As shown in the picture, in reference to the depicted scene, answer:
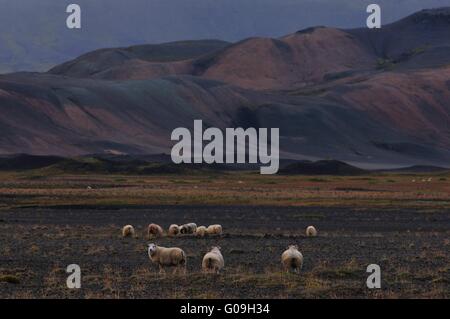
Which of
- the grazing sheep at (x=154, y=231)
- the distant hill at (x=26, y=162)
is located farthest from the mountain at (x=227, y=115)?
the grazing sheep at (x=154, y=231)

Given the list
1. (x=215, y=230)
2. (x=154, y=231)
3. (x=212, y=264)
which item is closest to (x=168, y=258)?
(x=212, y=264)

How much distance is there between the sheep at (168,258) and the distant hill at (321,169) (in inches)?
3397

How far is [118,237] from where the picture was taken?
33875 mm

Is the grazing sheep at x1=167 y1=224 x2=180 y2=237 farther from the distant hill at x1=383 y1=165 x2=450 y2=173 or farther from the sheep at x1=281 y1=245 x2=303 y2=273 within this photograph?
the distant hill at x1=383 y1=165 x2=450 y2=173

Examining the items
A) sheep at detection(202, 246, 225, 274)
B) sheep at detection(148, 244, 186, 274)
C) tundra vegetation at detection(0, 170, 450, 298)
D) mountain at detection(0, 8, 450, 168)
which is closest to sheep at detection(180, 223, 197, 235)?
tundra vegetation at detection(0, 170, 450, 298)

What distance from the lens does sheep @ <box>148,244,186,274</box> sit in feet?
75.7

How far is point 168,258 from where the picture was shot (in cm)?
2316

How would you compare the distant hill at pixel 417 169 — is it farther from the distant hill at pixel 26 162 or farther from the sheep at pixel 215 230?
the sheep at pixel 215 230

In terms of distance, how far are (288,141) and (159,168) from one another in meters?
53.7

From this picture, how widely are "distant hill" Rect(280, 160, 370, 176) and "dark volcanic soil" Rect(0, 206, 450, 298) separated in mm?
61969

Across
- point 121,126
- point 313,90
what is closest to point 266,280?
point 121,126
